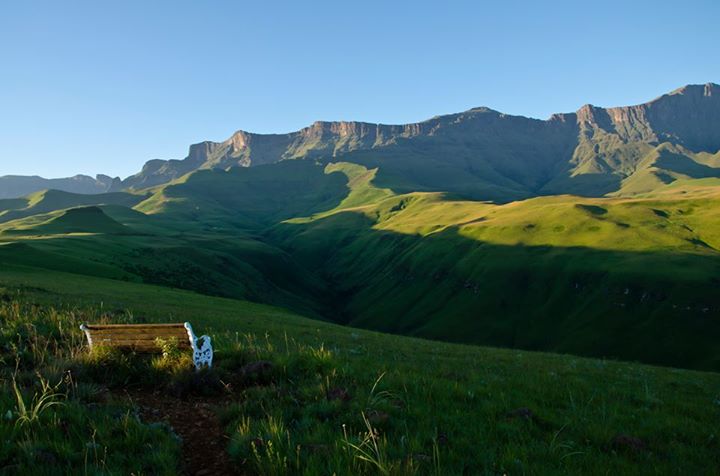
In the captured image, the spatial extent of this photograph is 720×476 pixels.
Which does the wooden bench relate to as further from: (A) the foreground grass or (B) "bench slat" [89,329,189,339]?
(A) the foreground grass

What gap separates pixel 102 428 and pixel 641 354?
4432 inches

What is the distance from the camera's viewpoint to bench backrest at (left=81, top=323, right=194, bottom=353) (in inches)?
429

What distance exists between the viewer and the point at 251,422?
7652 mm

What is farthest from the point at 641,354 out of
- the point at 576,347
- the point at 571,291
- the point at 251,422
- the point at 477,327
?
the point at 251,422

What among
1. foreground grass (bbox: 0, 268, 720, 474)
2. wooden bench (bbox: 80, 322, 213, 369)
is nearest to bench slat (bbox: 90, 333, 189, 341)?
wooden bench (bbox: 80, 322, 213, 369)

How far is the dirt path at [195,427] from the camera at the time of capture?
669 cm

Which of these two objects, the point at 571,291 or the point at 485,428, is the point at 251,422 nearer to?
the point at 485,428

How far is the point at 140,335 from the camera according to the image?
11.0 metres

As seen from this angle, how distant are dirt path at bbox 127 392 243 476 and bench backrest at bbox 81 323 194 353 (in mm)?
1493

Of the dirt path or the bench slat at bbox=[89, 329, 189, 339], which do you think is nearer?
the dirt path

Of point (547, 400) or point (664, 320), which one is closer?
point (547, 400)

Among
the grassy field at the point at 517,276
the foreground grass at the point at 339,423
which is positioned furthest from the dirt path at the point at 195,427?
the grassy field at the point at 517,276

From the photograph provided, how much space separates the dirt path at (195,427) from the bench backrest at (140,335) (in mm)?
1493

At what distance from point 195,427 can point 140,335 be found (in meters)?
3.98
